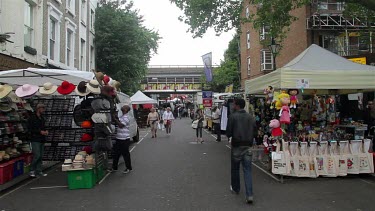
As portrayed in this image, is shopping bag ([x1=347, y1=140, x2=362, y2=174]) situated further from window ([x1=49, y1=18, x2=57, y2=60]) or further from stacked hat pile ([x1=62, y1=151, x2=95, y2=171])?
window ([x1=49, y1=18, x2=57, y2=60])

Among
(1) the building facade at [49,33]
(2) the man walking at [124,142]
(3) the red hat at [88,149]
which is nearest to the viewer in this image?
(3) the red hat at [88,149]

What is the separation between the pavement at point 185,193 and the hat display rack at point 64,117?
751mm

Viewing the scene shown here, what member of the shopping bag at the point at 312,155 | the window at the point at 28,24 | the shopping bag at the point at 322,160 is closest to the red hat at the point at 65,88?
the shopping bag at the point at 312,155

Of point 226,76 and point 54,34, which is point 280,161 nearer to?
point 54,34

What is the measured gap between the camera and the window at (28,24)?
1650 centimetres

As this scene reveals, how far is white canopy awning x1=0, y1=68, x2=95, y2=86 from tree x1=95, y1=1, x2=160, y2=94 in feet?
53.5

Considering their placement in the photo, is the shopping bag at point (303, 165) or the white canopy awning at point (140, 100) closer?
the shopping bag at point (303, 165)

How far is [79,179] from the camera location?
8.45 m

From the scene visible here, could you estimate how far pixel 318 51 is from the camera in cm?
1107

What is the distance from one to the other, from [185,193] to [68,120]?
16.2 feet

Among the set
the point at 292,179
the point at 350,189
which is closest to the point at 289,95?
the point at 292,179

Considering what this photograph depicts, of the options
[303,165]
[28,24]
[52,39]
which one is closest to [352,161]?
[303,165]

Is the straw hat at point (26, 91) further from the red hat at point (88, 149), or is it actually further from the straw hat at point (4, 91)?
the red hat at point (88, 149)

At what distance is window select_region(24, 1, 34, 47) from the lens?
16500 millimetres
